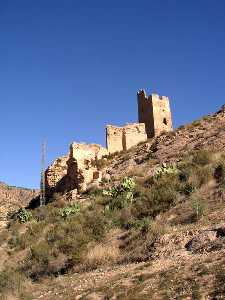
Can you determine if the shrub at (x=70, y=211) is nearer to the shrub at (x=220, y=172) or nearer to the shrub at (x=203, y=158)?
the shrub at (x=203, y=158)

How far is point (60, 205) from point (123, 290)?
14.6m

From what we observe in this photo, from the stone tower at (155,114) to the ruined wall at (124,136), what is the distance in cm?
141

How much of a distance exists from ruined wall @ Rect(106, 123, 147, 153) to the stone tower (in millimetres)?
1413

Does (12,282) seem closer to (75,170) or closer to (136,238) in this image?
(136,238)

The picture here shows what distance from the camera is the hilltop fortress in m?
26.8

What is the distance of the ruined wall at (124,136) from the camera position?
102ft

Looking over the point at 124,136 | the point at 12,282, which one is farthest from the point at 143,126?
the point at 12,282

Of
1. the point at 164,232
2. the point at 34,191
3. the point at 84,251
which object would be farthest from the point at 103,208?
the point at 34,191

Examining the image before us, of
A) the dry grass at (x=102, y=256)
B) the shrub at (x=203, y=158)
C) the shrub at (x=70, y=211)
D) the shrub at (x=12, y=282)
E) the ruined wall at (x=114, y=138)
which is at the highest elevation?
the ruined wall at (x=114, y=138)

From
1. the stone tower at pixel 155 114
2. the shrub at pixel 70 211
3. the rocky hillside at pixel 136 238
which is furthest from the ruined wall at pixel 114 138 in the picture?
the shrub at pixel 70 211

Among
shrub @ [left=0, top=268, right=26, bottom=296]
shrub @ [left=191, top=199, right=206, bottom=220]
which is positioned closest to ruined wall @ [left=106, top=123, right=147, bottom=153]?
shrub @ [left=191, top=199, right=206, bottom=220]

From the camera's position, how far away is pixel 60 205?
24.5m

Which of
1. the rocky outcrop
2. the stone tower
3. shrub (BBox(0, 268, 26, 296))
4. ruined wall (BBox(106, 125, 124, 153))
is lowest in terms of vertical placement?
shrub (BBox(0, 268, 26, 296))

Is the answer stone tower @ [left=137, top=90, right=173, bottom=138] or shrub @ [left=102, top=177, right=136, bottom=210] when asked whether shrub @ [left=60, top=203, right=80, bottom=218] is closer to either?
shrub @ [left=102, top=177, right=136, bottom=210]
